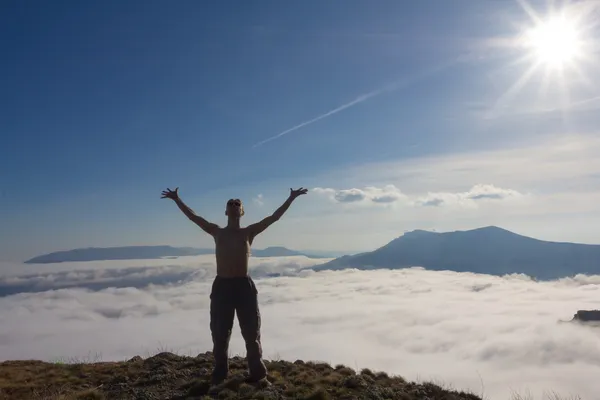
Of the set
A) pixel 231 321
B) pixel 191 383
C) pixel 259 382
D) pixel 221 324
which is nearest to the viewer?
pixel 259 382

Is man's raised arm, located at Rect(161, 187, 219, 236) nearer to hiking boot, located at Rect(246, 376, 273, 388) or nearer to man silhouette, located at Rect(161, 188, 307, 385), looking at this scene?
man silhouette, located at Rect(161, 188, 307, 385)

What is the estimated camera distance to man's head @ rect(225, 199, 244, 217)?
34.7 ft

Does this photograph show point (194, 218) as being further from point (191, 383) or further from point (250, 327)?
point (191, 383)

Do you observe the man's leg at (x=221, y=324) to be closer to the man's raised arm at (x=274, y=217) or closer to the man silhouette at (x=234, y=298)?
the man silhouette at (x=234, y=298)

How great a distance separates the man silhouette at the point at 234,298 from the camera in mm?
10109

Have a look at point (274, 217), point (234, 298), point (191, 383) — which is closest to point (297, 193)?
point (274, 217)

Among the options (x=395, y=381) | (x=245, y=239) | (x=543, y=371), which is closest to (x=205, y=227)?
(x=245, y=239)

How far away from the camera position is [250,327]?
10180mm

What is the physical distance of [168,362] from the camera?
43.5 feet

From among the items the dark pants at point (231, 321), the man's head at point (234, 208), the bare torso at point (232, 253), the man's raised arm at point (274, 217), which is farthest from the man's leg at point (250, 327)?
the man's head at point (234, 208)

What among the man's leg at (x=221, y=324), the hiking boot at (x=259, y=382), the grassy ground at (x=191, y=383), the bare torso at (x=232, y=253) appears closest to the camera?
the grassy ground at (x=191, y=383)

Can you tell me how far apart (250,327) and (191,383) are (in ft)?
7.05

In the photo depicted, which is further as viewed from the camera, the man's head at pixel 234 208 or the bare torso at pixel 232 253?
the man's head at pixel 234 208

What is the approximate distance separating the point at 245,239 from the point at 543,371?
21057cm
